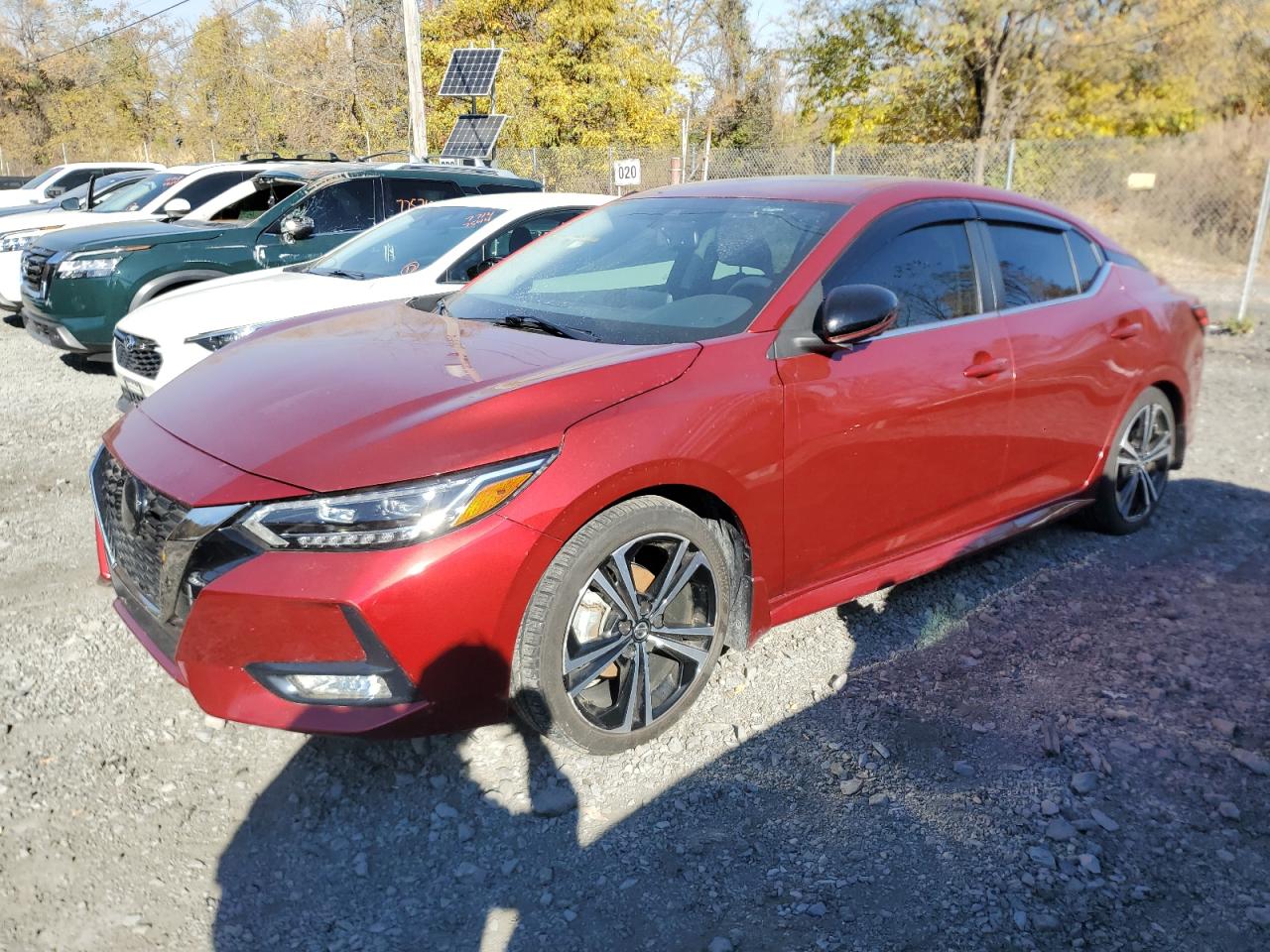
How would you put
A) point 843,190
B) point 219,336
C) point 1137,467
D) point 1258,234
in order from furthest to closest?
point 1258,234, point 219,336, point 1137,467, point 843,190

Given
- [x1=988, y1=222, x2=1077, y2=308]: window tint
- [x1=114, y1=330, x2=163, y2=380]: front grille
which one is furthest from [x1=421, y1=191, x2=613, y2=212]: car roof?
[x1=988, y1=222, x2=1077, y2=308]: window tint

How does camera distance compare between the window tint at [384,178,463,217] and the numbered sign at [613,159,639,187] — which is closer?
the window tint at [384,178,463,217]

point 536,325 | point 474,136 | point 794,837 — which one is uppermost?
point 474,136

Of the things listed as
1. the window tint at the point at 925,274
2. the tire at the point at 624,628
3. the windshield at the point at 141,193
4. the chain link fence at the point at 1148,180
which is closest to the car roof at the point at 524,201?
the window tint at the point at 925,274

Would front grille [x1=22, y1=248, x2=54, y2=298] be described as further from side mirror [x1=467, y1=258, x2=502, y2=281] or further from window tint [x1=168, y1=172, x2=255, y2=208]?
side mirror [x1=467, y1=258, x2=502, y2=281]

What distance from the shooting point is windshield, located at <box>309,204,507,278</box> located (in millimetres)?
6430

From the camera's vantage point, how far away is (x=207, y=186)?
34.2 feet

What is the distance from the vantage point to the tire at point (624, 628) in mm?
2697

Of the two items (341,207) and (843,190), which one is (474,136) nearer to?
(341,207)

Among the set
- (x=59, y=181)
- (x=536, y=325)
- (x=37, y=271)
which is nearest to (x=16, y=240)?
(x=37, y=271)

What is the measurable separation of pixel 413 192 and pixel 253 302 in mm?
2798

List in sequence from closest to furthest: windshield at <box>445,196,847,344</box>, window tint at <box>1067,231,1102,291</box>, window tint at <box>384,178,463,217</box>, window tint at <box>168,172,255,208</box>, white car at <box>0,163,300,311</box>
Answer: windshield at <box>445,196,847,344</box> → window tint at <box>1067,231,1102,291</box> → window tint at <box>384,178,463,217</box> → white car at <box>0,163,300,311</box> → window tint at <box>168,172,255,208</box>

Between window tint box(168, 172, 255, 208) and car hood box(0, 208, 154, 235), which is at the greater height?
window tint box(168, 172, 255, 208)

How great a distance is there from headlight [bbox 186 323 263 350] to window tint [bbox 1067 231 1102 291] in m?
4.54
